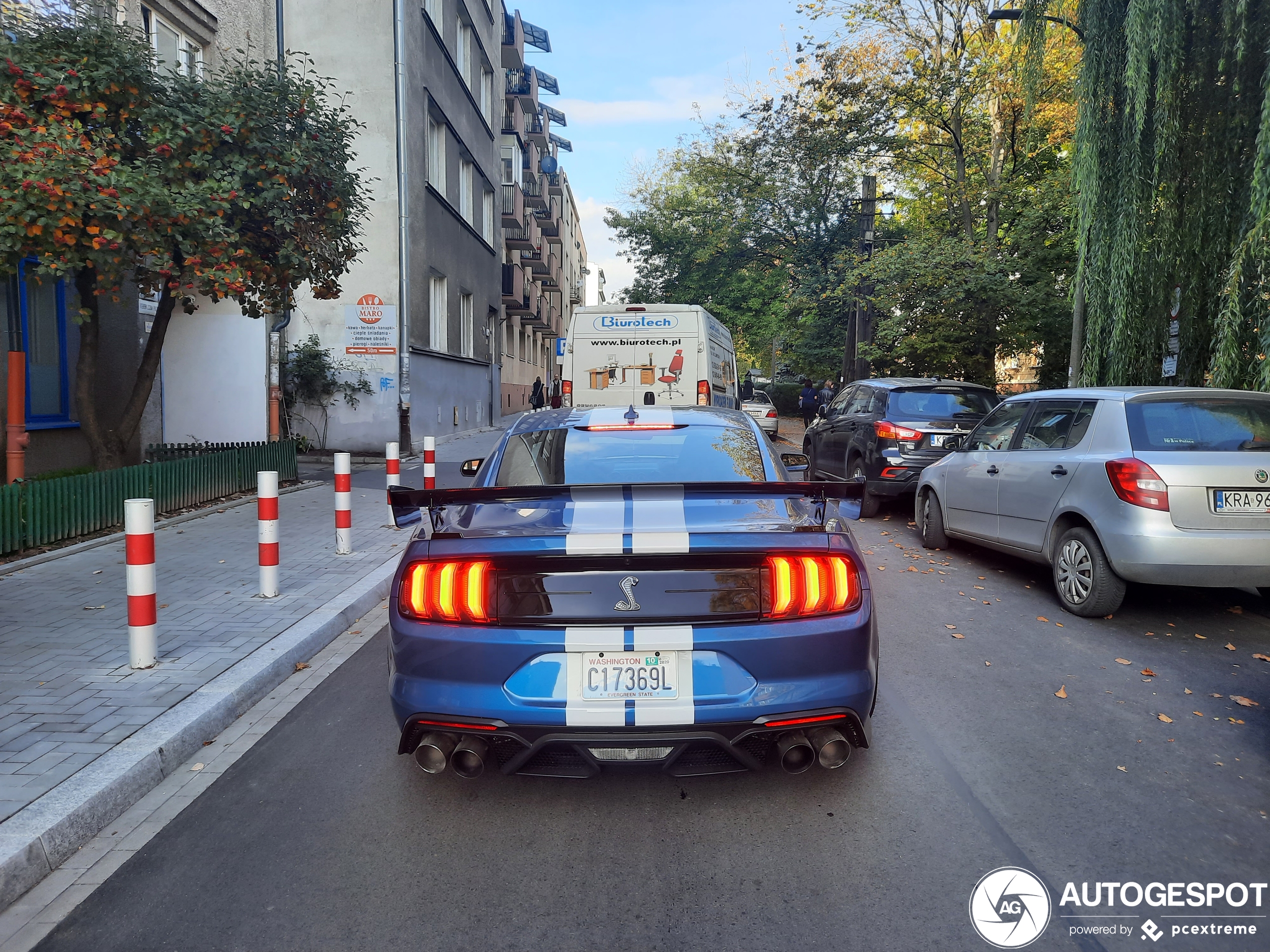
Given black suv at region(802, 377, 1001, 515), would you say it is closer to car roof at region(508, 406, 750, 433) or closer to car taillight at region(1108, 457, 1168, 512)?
car taillight at region(1108, 457, 1168, 512)

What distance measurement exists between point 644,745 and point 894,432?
8.36m

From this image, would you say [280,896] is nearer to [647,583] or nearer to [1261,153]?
[647,583]

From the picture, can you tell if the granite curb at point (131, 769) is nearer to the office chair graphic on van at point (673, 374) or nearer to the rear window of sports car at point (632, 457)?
the rear window of sports car at point (632, 457)

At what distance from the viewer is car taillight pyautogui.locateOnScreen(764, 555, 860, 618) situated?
327cm

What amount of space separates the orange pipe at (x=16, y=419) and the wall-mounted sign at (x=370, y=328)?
10237 millimetres

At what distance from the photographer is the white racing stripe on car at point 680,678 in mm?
3109

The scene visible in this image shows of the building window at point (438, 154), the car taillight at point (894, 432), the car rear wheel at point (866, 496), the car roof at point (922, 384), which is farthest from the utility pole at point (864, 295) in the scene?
the building window at point (438, 154)

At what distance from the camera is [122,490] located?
29.9ft

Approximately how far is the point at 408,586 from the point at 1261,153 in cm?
937

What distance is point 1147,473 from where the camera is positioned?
19.5 feet

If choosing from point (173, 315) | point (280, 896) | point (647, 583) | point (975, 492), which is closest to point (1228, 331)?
point (975, 492)

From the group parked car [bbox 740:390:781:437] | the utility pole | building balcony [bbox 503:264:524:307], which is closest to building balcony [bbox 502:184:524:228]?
building balcony [bbox 503:264:524:307]

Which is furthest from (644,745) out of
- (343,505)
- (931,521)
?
(931,521)

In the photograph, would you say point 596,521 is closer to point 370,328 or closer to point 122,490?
point 122,490
